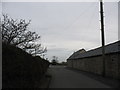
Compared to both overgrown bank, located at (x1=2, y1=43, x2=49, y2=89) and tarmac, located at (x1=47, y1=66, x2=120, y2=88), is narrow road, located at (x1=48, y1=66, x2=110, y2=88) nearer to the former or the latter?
tarmac, located at (x1=47, y1=66, x2=120, y2=88)

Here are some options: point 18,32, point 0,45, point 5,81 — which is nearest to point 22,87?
point 5,81

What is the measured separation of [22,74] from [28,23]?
A: 19.5 metres

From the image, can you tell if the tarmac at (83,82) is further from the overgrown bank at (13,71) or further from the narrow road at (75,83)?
the overgrown bank at (13,71)

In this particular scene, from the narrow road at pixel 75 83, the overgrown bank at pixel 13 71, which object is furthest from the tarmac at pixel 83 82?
the overgrown bank at pixel 13 71

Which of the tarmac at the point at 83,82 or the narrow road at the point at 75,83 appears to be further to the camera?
the tarmac at the point at 83,82

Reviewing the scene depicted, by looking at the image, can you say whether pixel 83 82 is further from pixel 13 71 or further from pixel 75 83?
pixel 13 71

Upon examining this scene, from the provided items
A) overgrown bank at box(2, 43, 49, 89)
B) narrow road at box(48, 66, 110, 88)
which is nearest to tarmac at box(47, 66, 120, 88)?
narrow road at box(48, 66, 110, 88)

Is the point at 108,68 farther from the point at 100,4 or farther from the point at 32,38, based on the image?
the point at 32,38

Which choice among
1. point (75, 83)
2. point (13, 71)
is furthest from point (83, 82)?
point (13, 71)

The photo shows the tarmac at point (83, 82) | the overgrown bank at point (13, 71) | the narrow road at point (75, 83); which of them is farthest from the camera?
the tarmac at point (83, 82)

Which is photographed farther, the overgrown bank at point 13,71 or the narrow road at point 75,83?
the narrow road at point 75,83

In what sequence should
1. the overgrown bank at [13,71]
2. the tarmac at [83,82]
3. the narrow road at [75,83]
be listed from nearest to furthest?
1. the overgrown bank at [13,71]
2. the narrow road at [75,83]
3. the tarmac at [83,82]

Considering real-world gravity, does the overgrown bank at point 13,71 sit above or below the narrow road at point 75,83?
above

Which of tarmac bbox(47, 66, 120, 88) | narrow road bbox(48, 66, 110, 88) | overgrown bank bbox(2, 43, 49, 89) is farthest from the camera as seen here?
tarmac bbox(47, 66, 120, 88)
